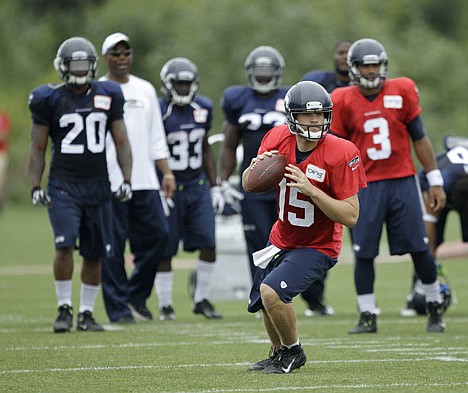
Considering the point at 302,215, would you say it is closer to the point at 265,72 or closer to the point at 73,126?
the point at 73,126

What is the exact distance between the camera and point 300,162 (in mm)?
6770

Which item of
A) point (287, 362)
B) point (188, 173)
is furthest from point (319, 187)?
point (188, 173)

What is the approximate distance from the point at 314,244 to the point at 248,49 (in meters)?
23.9

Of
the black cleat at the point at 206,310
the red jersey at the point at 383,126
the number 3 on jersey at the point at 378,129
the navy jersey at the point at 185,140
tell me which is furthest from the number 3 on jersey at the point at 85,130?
the black cleat at the point at 206,310

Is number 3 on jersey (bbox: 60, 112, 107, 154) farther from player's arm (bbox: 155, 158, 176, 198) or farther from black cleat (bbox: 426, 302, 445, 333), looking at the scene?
black cleat (bbox: 426, 302, 445, 333)

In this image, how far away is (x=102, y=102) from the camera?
29.3ft

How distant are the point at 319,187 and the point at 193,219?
12.1ft

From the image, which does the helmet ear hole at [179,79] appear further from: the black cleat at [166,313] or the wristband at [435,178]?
the wristband at [435,178]

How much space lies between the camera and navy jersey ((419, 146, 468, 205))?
9.64 metres

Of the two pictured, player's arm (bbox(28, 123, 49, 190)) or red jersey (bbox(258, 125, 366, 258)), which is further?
player's arm (bbox(28, 123, 49, 190))

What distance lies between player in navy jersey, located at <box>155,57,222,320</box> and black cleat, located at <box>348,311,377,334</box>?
1.90 m

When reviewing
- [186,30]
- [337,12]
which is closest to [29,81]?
[186,30]

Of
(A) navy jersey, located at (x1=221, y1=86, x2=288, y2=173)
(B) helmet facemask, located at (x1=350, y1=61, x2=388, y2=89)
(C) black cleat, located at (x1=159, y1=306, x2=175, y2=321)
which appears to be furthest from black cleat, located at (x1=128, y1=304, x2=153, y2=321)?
(B) helmet facemask, located at (x1=350, y1=61, x2=388, y2=89)

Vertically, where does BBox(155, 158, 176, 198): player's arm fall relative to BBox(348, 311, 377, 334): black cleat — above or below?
above
